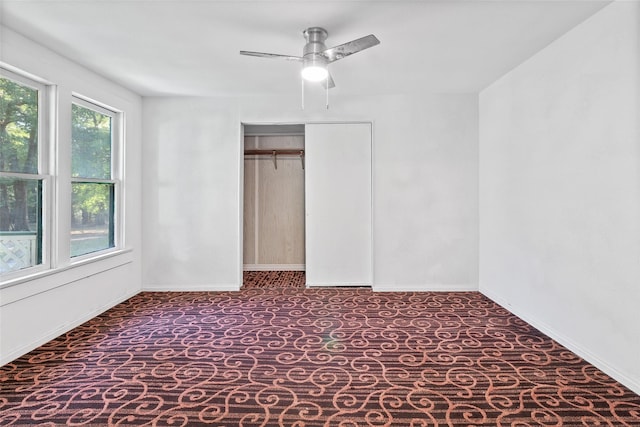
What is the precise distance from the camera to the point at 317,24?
8.26 ft

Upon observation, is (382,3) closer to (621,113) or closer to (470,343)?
(621,113)

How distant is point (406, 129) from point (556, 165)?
1.95 m

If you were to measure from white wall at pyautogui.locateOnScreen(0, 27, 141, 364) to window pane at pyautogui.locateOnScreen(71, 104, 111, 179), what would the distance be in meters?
0.20

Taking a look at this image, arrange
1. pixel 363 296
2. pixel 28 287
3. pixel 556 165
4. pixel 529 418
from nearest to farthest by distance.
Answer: pixel 529 418
pixel 28 287
pixel 556 165
pixel 363 296

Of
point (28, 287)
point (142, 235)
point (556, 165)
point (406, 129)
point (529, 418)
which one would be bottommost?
point (529, 418)

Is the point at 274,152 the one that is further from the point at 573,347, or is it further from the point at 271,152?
the point at 573,347

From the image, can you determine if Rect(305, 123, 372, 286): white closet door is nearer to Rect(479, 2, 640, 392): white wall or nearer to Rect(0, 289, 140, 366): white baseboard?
Rect(479, 2, 640, 392): white wall

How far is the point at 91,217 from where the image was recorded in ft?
12.0

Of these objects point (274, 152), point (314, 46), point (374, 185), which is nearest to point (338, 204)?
point (374, 185)

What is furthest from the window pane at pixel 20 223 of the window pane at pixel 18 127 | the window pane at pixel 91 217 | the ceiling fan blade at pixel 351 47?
the ceiling fan blade at pixel 351 47

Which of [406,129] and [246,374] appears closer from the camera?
[246,374]

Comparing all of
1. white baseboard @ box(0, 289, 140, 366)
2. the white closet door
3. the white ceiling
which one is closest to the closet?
the white closet door

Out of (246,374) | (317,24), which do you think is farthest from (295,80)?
(246,374)

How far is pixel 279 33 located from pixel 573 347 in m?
3.48
